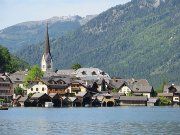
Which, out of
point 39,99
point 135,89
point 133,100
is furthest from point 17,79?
point 133,100

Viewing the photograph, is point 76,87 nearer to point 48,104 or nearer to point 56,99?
point 56,99

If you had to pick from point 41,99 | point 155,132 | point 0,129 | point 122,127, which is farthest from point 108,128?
point 41,99

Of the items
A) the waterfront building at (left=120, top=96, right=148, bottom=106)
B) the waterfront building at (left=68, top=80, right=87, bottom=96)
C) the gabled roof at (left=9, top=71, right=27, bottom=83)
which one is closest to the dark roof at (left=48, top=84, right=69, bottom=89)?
the waterfront building at (left=68, top=80, right=87, bottom=96)

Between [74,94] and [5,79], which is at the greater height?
[5,79]

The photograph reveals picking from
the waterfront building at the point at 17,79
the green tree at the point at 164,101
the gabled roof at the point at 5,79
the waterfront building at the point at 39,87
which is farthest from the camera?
the waterfront building at the point at 17,79

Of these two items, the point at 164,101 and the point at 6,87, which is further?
the point at 164,101

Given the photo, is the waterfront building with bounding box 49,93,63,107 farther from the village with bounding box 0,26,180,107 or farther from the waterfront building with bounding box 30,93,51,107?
the waterfront building with bounding box 30,93,51,107

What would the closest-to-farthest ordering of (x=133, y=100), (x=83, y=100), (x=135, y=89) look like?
(x=83, y=100) < (x=133, y=100) < (x=135, y=89)

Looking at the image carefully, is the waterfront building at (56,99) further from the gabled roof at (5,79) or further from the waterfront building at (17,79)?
the waterfront building at (17,79)

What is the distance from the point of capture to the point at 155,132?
69.8 metres

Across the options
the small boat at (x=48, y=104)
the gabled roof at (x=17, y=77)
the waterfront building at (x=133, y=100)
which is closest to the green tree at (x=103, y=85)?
the waterfront building at (x=133, y=100)

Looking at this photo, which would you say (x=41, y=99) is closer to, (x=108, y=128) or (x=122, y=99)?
(x=122, y=99)

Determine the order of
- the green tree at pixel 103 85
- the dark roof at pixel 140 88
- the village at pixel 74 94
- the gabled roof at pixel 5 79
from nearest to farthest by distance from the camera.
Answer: the village at pixel 74 94
the gabled roof at pixel 5 79
the dark roof at pixel 140 88
the green tree at pixel 103 85

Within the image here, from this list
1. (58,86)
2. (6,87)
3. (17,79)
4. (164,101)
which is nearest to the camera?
(58,86)
